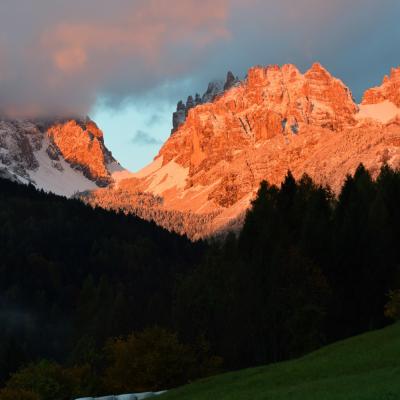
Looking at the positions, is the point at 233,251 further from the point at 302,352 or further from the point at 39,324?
the point at 39,324

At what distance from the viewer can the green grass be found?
25531 millimetres

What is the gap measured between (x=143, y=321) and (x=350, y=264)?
45.3 m

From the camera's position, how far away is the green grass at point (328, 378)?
25.5 meters

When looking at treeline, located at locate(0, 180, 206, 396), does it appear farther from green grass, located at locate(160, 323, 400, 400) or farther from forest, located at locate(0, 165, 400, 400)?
green grass, located at locate(160, 323, 400, 400)

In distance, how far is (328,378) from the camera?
31.0 m

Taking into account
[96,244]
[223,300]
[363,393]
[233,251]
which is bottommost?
[363,393]

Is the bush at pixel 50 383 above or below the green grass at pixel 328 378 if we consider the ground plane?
above

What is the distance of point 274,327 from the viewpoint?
5881 cm

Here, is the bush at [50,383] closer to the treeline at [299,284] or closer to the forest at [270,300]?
the forest at [270,300]

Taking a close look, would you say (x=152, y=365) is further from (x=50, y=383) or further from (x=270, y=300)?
(x=270, y=300)

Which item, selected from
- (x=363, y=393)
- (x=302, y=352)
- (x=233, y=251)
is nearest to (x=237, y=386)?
(x=363, y=393)

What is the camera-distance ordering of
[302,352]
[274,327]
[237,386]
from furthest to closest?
[274,327] → [302,352] → [237,386]

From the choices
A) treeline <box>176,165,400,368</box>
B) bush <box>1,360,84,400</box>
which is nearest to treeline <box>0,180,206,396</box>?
treeline <box>176,165,400,368</box>

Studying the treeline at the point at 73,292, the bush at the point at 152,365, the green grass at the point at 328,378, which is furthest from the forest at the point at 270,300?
the green grass at the point at 328,378
